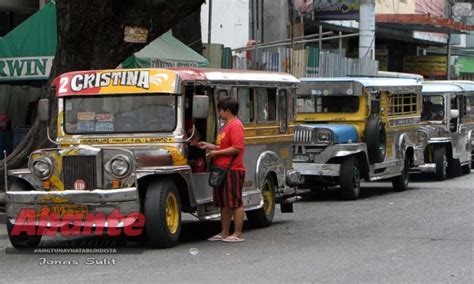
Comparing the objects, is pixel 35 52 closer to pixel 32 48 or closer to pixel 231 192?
pixel 32 48

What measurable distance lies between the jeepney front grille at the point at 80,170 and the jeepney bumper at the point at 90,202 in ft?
0.61

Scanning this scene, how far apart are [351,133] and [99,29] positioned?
19.3 ft

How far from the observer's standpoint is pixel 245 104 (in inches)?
485

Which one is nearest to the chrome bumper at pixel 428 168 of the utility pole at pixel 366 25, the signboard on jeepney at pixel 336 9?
the utility pole at pixel 366 25

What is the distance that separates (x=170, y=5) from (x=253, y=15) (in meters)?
12.4

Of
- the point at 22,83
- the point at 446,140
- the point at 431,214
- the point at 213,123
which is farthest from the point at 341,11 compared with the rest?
the point at 213,123

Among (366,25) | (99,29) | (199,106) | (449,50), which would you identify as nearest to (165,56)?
(99,29)

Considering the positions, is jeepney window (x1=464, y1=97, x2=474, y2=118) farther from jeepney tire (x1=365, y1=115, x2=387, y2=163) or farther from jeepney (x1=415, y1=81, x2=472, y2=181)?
jeepney tire (x1=365, y1=115, x2=387, y2=163)

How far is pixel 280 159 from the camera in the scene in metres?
13.2

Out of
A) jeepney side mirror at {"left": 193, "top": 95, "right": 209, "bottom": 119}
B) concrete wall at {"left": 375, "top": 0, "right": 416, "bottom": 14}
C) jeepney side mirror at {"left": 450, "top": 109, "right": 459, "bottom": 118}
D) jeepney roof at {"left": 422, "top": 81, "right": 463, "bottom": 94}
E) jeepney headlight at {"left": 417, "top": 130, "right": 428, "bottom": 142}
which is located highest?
concrete wall at {"left": 375, "top": 0, "right": 416, "bottom": 14}

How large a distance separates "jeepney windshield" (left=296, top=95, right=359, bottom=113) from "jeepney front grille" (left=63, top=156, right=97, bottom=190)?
8532 millimetres

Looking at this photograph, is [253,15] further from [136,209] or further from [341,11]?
[136,209]

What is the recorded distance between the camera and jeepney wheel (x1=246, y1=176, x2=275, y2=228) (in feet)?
41.4

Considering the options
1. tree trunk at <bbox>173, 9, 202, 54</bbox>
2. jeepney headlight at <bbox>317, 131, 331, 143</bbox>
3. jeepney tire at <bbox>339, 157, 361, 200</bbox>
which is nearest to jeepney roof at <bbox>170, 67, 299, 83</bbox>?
jeepney headlight at <bbox>317, 131, 331, 143</bbox>
